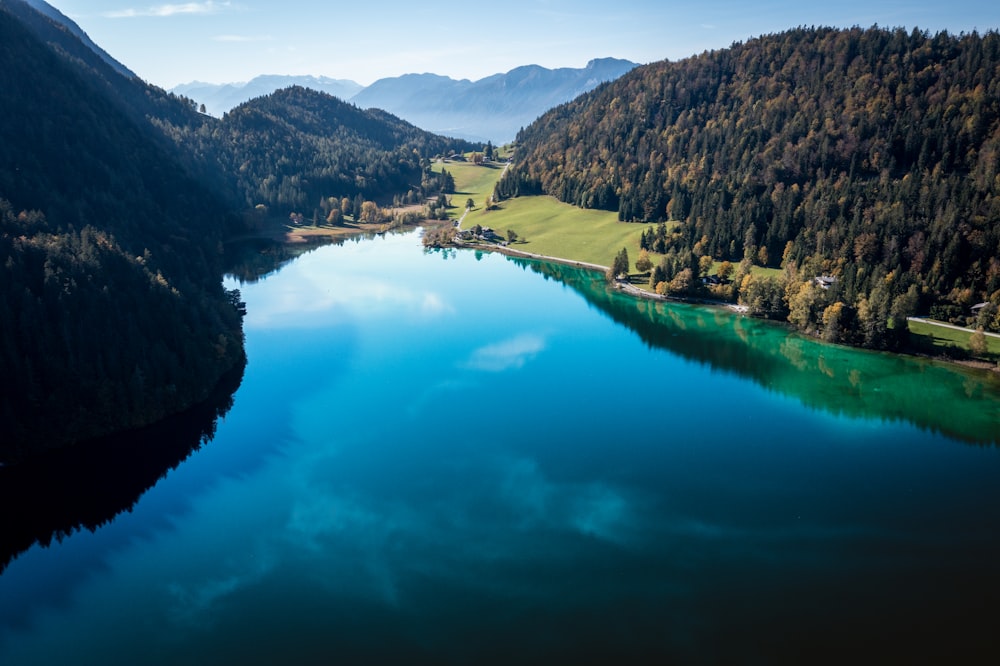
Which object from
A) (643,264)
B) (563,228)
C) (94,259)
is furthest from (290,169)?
(94,259)

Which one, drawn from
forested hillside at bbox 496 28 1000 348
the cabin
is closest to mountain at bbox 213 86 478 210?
forested hillside at bbox 496 28 1000 348

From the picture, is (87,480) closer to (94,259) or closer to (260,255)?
(94,259)

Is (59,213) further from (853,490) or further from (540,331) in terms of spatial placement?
(853,490)

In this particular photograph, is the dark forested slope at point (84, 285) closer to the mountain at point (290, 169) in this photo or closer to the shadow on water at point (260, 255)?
the shadow on water at point (260, 255)

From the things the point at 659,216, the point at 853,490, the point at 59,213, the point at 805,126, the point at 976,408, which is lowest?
the point at 853,490

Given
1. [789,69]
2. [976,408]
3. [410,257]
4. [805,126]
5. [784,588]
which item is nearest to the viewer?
[784,588]

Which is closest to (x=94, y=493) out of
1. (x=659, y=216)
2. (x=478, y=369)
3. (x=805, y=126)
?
(x=478, y=369)
